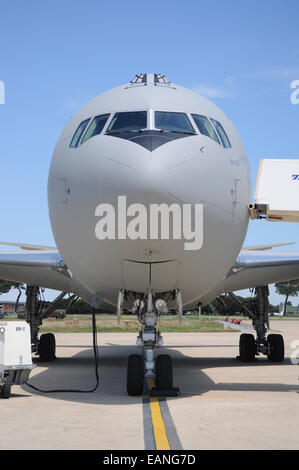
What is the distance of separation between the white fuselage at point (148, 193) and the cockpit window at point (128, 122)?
0.10 meters

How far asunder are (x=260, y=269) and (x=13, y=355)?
635cm

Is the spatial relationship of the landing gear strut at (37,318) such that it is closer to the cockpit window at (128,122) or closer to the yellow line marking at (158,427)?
the yellow line marking at (158,427)

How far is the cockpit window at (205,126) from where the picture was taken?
908cm

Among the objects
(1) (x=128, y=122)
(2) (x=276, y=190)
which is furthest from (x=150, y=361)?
(1) (x=128, y=122)

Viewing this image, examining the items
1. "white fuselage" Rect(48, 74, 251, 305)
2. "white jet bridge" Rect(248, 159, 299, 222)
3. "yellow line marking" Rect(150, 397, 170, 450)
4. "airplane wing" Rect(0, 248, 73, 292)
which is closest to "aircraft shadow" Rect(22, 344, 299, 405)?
"yellow line marking" Rect(150, 397, 170, 450)

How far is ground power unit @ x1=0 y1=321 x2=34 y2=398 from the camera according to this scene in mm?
9352

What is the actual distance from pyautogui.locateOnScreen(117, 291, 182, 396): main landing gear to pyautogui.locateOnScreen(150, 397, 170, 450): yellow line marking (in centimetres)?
60

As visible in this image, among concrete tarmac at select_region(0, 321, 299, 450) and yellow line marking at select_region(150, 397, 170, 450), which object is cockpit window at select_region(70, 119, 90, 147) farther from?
yellow line marking at select_region(150, 397, 170, 450)

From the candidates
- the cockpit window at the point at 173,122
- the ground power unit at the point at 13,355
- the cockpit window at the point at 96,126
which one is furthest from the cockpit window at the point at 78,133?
the ground power unit at the point at 13,355

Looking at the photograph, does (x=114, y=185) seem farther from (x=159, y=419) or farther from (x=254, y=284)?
(x=254, y=284)

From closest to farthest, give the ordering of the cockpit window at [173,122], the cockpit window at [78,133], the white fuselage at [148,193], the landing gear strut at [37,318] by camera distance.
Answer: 1. the white fuselage at [148,193]
2. the cockpit window at [173,122]
3. the cockpit window at [78,133]
4. the landing gear strut at [37,318]

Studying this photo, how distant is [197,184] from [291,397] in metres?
3.79

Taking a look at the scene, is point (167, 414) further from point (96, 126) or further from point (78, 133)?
point (78, 133)

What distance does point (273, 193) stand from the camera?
9703 millimetres
